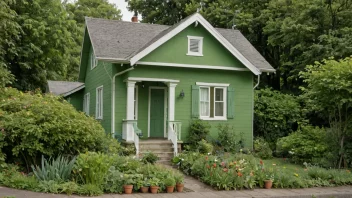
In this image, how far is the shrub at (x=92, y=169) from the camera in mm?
8797

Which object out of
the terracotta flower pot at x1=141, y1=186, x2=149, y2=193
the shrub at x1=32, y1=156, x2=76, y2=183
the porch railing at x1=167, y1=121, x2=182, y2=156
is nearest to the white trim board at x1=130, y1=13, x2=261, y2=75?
the porch railing at x1=167, y1=121, x2=182, y2=156

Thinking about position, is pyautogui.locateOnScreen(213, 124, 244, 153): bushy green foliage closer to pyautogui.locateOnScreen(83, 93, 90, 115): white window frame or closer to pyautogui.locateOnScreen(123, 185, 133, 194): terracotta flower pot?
pyautogui.locateOnScreen(123, 185, 133, 194): terracotta flower pot

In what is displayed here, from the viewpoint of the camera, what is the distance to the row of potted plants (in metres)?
9.02

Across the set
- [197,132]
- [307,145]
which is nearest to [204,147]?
[197,132]

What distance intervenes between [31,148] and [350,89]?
386 inches

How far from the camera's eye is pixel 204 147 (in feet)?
46.7

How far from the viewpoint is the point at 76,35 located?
90.6 feet

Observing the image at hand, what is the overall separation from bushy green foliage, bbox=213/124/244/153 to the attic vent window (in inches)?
130

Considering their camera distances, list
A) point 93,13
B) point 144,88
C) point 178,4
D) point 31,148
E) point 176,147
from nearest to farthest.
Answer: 1. point 31,148
2. point 176,147
3. point 144,88
4. point 178,4
5. point 93,13

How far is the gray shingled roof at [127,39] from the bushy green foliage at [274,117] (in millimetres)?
2061

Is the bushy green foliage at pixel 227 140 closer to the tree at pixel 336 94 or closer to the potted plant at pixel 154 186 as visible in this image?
the tree at pixel 336 94

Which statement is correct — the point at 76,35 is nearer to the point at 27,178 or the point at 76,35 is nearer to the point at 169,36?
the point at 169,36

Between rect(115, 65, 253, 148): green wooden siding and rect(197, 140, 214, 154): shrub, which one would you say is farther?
rect(115, 65, 253, 148): green wooden siding

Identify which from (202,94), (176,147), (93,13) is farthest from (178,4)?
(176,147)
